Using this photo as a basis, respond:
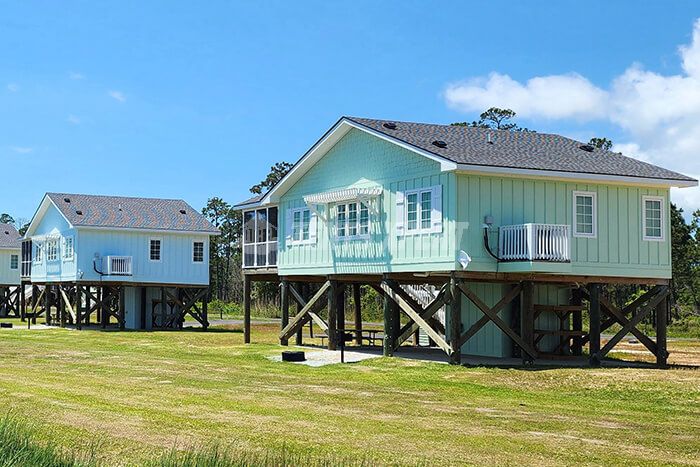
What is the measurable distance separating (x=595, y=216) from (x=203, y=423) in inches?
593

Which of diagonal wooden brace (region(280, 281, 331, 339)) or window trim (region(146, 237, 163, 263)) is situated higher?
window trim (region(146, 237, 163, 263))

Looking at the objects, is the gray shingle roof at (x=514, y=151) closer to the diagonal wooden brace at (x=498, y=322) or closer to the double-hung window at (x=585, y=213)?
the double-hung window at (x=585, y=213)

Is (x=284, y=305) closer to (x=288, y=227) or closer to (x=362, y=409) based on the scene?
(x=288, y=227)

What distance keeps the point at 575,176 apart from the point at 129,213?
2894 cm

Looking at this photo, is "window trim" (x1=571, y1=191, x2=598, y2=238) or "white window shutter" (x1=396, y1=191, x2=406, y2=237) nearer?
"window trim" (x1=571, y1=191, x2=598, y2=238)

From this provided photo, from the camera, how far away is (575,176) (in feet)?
87.0

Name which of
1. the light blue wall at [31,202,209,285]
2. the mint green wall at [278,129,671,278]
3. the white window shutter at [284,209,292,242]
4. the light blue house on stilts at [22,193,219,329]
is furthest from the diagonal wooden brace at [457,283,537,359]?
the light blue wall at [31,202,209,285]

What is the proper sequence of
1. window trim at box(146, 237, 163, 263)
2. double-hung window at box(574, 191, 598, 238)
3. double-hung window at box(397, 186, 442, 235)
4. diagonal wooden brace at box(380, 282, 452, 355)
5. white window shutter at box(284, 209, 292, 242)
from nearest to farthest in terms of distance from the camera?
1. diagonal wooden brace at box(380, 282, 452, 355)
2. double-hung window at box(397, 186, 442, 235)
3. double-hung window at box(574, 191, 598, 238)
4. white window shutter at box(284, 209, 292, 242)
5. window trim at box(146, 237, 163, 263)

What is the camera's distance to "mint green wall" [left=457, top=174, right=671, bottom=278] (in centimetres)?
2561

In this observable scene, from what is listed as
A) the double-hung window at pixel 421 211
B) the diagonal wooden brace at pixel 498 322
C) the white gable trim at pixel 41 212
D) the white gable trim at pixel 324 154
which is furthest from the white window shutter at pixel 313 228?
the white gable trim at pixel 41 212

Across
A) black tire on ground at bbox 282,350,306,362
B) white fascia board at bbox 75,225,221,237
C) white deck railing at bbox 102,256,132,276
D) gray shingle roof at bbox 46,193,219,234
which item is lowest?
black tire on ground at bbox 282,350,306,362

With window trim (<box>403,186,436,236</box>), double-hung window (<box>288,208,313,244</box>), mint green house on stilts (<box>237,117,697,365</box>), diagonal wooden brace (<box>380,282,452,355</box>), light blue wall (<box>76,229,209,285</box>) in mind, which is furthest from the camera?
light blue wall (<box>76,229,209,285</box>)

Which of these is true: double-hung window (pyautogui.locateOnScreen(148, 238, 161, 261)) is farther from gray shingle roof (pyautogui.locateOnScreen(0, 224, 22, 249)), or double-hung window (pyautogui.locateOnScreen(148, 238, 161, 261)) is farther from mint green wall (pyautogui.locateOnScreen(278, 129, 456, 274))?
gray shingle roof (pyautogui.locateOnScreen(0, 224, 22, 249))

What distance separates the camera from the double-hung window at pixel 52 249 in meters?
51.7
